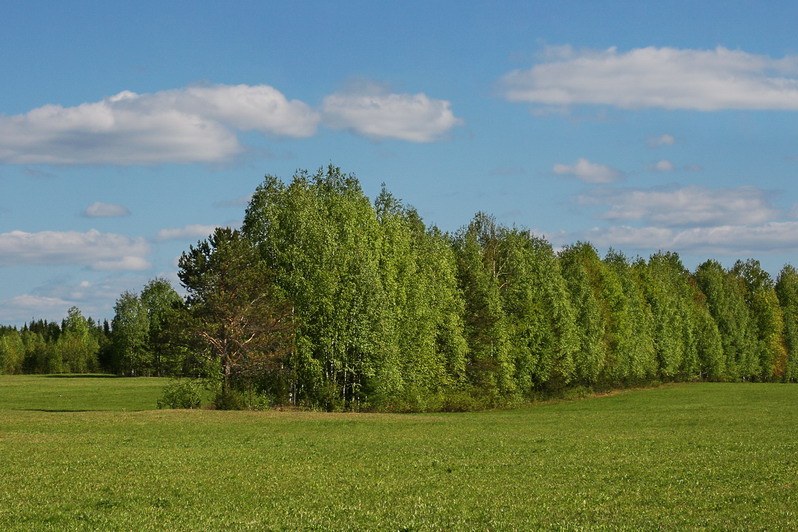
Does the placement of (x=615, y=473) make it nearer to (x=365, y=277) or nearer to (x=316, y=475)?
(x=316, y=475)

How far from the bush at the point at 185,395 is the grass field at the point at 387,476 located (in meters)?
11.2

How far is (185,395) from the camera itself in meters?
63.2

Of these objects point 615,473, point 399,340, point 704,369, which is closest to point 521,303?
point 399,340

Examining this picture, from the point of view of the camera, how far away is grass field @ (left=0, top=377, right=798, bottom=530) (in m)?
19.5

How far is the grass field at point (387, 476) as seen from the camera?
1948cm

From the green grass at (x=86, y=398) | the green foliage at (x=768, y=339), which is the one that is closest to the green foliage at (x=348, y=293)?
the green grass at (x=86, y=398)

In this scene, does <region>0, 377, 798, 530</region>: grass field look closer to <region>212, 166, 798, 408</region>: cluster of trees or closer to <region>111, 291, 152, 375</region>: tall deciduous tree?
<region>212, 166, 798, 408</region>: cluster of trees

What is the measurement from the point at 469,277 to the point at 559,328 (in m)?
13.7

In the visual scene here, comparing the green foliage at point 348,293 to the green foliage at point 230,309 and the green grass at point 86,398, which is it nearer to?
the green foliage at point 230,309

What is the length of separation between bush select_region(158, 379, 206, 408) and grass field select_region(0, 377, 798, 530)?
11.2 metres

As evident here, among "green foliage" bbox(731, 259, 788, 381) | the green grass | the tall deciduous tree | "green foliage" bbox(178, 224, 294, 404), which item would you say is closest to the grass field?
"green foliage" bbox(178, 224, 294, 404)

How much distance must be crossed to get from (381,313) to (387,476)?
137 ft

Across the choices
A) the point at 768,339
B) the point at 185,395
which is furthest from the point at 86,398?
the point at 768,339

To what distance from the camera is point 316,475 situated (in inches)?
1062
